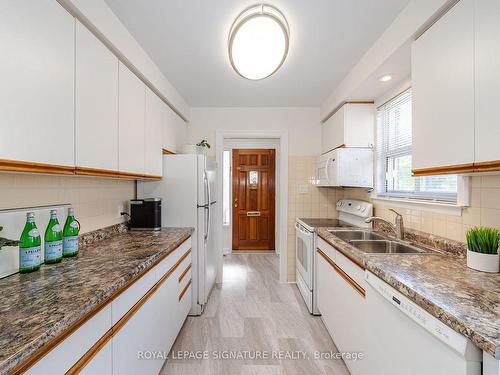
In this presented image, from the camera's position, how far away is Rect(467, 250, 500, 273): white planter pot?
3.80 feet

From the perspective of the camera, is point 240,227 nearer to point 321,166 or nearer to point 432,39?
point 321,166

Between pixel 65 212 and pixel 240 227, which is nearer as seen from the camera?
pixel 65 212

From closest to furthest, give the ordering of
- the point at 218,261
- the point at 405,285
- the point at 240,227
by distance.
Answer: the point at 405,285, the point at 218,261, the point at 240,227

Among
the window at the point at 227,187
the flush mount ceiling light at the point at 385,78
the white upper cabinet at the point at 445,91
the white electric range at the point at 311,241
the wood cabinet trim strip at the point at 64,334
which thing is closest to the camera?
the wood cabinet trim strip at the point at 64,334

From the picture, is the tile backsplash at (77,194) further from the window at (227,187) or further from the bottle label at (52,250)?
the window at (227,187)

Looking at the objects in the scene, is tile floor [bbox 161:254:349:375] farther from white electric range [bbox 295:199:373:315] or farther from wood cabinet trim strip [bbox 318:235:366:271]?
wood cabinet trim strip [bbox 318:235:366:271]

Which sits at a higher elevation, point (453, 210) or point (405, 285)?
point (453, 210)

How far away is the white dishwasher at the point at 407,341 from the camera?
769 mm

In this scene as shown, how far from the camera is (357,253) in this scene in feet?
5.06

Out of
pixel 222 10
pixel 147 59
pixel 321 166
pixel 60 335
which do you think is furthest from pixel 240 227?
pixel 60 335

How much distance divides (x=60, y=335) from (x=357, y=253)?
4.81 feet

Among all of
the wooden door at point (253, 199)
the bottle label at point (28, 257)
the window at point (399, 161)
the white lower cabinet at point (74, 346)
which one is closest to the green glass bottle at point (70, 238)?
the bottle label at point (28, 257)

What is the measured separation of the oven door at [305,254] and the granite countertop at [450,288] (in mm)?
1028

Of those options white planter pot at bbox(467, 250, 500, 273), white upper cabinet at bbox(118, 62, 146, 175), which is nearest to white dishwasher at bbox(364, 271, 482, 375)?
white planter pot at bbox(467, 250, 500, 273)
